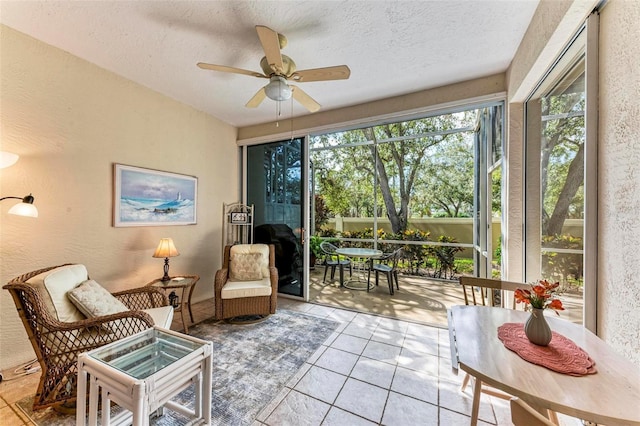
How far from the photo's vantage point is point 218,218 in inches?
158

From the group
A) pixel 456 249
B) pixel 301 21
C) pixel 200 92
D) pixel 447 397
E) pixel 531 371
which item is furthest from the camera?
pixel 456 249

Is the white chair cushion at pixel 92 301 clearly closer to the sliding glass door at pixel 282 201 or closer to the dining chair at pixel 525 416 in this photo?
the sliding glass door at pixel 282 201

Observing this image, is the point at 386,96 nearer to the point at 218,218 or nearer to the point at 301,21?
the point at 301,21

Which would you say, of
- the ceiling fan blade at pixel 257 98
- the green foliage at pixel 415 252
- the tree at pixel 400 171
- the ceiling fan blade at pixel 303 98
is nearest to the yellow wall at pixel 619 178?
the ceiling fan blade at pixel 303 98

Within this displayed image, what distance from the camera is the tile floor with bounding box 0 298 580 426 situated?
157 cm

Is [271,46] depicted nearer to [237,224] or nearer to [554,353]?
[554,353]

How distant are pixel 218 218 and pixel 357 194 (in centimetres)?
344

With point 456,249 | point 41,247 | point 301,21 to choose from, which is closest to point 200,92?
point 301,21

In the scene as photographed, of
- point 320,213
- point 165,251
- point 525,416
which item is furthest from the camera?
point 320,213

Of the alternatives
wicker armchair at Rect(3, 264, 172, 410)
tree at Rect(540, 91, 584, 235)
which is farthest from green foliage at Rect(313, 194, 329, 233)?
wicker armchair at Rect(3, 264, 172, 410)

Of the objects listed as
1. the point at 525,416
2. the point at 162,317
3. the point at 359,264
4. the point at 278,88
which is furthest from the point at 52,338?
the point at 359,264

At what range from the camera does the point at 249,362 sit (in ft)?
7.13

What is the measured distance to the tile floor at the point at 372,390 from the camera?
157 centimetres

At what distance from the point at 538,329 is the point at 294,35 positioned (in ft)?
8.53
